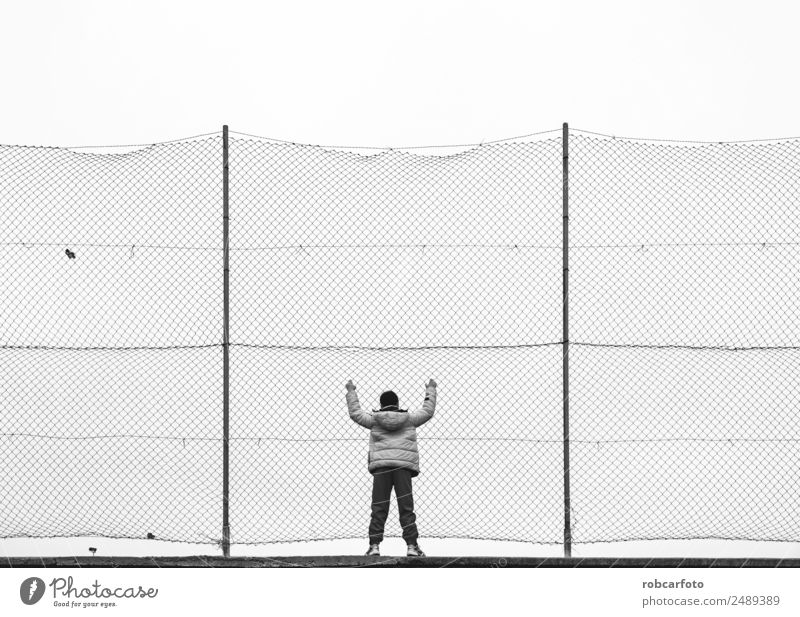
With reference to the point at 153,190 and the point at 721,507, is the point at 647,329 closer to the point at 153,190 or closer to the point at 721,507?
the point at 721,507

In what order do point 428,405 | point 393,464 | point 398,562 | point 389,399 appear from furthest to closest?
1. point 393,464
2. point 389,399
3. point 428,405
4. point 398,562

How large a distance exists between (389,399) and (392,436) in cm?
30

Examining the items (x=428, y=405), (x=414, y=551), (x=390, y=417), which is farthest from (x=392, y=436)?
(x=414, y=551)

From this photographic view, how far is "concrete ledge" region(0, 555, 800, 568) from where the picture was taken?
11398 millimetres

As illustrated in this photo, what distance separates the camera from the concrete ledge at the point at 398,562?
11398mm

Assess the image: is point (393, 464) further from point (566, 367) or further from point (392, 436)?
point (566, 367)

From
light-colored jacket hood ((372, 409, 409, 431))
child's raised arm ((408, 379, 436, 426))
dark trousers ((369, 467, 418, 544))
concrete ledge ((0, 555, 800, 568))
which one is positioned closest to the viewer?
concrete ledge ((0, 555, 800, 568))

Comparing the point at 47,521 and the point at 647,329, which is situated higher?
the point at 647,329

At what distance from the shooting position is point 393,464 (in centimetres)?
1182

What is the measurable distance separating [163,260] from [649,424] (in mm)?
3610

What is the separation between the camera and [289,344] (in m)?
11.5

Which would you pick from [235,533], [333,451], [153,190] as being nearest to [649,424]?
[333,451]

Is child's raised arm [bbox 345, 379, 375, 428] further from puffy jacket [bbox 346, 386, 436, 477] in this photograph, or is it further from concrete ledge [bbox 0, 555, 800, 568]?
concrete ledge [bbox 0, 555, 800, 568]

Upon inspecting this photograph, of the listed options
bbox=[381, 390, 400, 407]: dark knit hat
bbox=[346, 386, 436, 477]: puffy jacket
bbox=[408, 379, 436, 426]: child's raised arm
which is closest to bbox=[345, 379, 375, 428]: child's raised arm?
bbox=[346, 386, 436, 477]: puffy jacket
